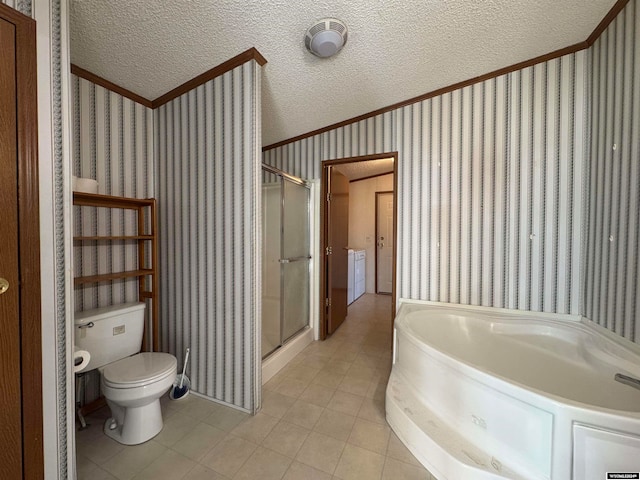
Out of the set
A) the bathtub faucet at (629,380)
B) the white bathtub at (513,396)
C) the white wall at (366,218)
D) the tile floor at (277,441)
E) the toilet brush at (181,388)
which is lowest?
the tile floor at (277,441)

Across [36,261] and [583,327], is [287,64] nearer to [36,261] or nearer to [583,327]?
[36,261]

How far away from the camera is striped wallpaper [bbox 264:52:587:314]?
1776 millimetres

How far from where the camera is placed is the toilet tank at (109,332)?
1.42 meters

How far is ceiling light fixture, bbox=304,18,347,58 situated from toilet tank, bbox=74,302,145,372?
1993 millimetres

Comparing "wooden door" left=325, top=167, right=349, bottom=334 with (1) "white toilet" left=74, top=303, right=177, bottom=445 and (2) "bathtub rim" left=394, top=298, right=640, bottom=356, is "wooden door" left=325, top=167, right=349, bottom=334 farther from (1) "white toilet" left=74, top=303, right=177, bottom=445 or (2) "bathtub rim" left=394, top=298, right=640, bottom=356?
(1) "white toilet" left=74, top=303, right=177, bottom=445

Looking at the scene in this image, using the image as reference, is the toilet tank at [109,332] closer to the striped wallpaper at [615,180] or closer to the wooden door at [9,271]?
the wooden door at [9,271]

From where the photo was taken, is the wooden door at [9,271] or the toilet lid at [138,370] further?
the toilet lid at [138,370]

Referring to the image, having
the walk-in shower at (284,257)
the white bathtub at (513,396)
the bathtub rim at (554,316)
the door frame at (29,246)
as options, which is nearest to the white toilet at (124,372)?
the door frame at (29,246)

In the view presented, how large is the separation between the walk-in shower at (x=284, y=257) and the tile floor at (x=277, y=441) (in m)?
0.45

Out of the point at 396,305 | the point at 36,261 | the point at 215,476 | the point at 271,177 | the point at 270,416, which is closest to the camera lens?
the point at 36,261

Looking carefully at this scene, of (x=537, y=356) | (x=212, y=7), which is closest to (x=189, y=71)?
(x=212, y=7)

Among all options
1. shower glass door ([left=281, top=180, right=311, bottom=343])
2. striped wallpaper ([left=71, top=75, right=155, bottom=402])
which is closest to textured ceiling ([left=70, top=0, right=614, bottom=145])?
striped wallpaper ([left=71, top=75, right=155, bottom=402])

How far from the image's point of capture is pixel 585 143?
67.6 inches

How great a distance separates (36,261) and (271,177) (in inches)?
60.2
